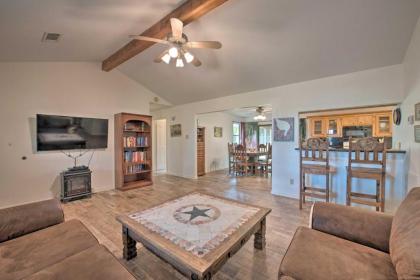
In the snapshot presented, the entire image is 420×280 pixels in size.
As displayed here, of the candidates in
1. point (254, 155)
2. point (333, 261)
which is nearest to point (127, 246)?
point (333, 261)

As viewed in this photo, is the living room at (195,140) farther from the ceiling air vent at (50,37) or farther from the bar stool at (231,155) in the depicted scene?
the bar stool at (231,155)

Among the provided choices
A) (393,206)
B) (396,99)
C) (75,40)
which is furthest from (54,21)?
(393,206)

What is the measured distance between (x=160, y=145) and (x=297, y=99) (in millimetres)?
5314

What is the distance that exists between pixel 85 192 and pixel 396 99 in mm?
5851

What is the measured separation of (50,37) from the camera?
8.91 ft

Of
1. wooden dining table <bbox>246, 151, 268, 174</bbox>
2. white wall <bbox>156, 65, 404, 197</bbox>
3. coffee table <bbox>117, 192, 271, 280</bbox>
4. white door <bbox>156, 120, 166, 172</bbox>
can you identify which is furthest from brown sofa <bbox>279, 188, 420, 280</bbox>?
white door <bbox>156, 120, 166, 172</bbox>

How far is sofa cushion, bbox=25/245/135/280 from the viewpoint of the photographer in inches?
42.7

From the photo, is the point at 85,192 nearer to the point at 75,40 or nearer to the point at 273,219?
the point at 75,40

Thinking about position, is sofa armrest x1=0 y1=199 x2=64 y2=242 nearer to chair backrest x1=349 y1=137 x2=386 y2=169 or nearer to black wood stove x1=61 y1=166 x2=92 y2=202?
black wood stove x1=61 y1=166 x2=92 y2=202

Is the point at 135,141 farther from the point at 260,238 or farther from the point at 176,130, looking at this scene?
the point at 260,238

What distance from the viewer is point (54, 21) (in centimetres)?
233

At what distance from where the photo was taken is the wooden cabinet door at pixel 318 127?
6.29 metres

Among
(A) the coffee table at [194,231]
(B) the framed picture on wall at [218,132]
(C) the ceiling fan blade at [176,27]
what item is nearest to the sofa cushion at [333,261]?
(A) the coffee table at [194,231]

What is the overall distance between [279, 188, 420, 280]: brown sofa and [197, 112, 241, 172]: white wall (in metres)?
5.36
